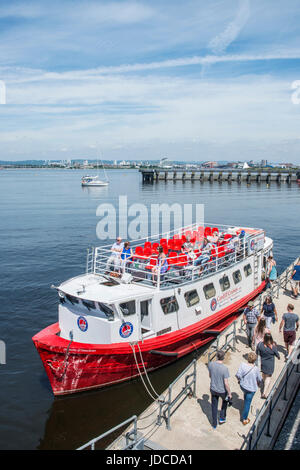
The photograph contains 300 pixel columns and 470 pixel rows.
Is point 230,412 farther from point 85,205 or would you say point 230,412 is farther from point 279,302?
point 85,205

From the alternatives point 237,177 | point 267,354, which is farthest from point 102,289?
point 237,177

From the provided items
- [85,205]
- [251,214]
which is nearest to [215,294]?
[251,214]

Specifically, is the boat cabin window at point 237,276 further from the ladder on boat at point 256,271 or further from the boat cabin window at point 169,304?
the boat cabin window at point 169,304

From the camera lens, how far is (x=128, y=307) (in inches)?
514

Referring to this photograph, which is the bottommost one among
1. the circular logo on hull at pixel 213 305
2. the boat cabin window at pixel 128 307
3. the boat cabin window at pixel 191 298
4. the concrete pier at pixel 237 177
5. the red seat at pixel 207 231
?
the circular logo on hull at pixel 213 305

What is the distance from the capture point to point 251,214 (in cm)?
5791

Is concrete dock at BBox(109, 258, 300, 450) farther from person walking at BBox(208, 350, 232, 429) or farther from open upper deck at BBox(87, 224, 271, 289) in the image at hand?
open upper deck at BBox(87, 224, 271, 289)

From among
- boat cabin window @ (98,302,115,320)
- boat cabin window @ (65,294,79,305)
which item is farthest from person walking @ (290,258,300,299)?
boat cabin window @ (65,294,79,305)

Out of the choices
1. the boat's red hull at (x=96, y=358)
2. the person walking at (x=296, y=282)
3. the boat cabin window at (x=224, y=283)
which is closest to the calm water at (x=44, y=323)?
the boat's red hull at (x=96, y=358)

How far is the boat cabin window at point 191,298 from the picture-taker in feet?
50.0

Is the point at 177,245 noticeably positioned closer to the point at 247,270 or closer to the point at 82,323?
the point at 247,270

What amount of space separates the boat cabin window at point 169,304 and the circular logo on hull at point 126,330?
1606mm
